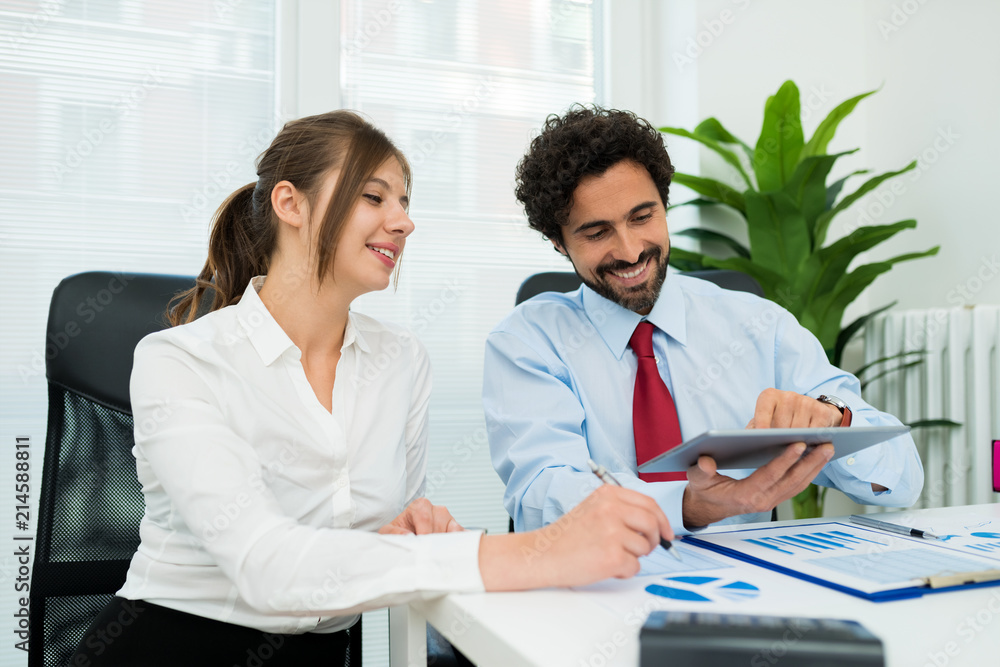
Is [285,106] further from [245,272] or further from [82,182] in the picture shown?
[245,272]

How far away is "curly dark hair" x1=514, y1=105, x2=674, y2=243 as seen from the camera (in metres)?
1.54

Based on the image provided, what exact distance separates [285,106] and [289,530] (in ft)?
5.55

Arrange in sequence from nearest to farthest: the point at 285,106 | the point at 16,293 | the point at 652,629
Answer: the point at 652,629, the point at 16,293, the point at 285,106

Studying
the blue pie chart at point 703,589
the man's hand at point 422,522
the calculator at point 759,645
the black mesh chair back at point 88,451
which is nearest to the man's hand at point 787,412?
the blue pie chart at point 703,589

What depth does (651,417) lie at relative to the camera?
1.38 metres

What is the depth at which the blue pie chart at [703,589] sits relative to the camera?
2.37 feet

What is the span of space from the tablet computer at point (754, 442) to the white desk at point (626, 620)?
5.4 inches

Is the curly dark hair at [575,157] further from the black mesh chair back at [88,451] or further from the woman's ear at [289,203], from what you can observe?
the black mesh chair back at [88,451]

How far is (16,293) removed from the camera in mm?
1920

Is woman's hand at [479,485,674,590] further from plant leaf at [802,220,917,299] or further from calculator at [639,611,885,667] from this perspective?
plant leaf at [802,220,917,299]

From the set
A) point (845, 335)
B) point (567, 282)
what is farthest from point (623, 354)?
point (845, 335)

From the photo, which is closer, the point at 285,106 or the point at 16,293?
the point at 16,293

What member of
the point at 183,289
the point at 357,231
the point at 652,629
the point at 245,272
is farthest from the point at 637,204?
the point at 652,629

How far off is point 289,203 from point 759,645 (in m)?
0.97
